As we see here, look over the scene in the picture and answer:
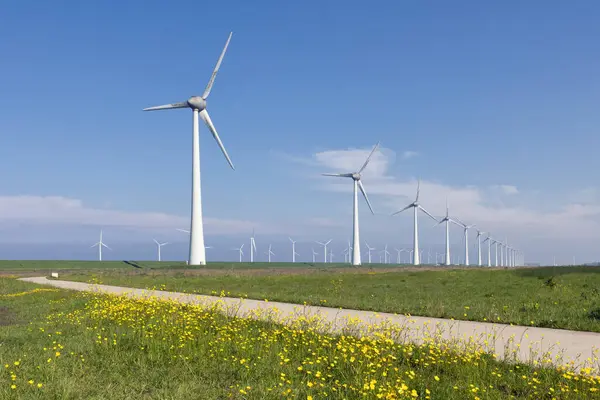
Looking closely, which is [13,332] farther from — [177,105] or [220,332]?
[177,105]

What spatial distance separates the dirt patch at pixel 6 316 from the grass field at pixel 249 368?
18.3 ft

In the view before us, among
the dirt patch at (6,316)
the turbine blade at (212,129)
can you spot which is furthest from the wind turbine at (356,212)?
the dirt patch at (6,316)

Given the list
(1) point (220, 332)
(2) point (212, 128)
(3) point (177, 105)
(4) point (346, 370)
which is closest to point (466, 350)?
(4) point (346, 370)

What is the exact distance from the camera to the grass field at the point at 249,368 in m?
7.96

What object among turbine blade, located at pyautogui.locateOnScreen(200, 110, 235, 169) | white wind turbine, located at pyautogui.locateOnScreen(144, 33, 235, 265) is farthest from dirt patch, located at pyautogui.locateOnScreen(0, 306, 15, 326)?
turbine blade, located at pyautogui.locateOnScreen(200, 110, 235, 169)

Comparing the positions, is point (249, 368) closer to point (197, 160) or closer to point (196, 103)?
point (197, 160)

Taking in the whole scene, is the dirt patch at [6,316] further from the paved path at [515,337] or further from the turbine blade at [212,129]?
the turbine blade at [212,129]

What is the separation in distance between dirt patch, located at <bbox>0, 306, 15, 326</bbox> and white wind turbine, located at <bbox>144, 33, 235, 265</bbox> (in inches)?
1763

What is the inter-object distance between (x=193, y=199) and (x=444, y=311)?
54.2 metres

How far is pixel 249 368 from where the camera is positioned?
9305 millimetres

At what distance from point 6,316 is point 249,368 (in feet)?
52.6

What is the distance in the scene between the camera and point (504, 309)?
19141 mm

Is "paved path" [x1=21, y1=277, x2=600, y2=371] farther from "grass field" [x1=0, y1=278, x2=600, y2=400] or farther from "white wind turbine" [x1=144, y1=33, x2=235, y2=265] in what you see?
"white wind turbine" [x1=144, y1=33, x2=235, y2=265]

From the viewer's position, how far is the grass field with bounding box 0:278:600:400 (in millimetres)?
7965
